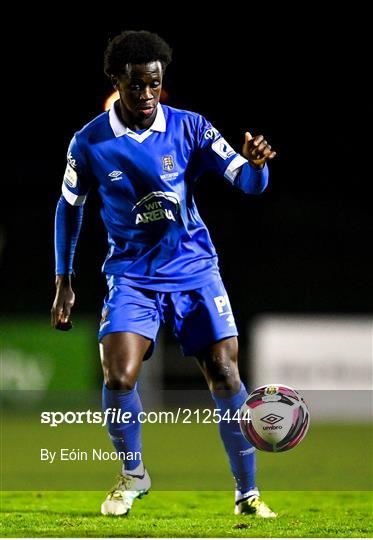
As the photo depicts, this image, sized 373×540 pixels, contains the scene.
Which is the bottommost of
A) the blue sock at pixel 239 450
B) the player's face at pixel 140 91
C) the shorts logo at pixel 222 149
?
the blue sock at pixel 239 450

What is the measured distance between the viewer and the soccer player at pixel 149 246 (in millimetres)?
4812

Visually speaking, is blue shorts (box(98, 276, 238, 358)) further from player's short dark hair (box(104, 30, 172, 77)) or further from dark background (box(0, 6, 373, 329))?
dark background (box(0, 6, 373, 329))

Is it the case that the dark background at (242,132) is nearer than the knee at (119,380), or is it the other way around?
the knee at (119,380)

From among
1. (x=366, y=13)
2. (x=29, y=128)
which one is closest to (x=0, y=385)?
(x=29, y=128)

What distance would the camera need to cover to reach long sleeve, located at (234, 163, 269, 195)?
4699 mm

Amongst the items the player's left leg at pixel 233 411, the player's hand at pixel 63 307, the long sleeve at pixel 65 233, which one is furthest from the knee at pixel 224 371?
the long sleeve at pixel 65 233

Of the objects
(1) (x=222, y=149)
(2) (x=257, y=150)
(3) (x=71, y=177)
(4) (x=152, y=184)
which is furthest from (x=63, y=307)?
(2) (x=257, y=150)

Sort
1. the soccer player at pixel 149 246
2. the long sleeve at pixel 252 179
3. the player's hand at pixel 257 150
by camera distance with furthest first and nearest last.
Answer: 1. the soccer player at pixel 149 246
2. the long sleeve at pixel 252 179
3. the player's hand at pixel 257 150

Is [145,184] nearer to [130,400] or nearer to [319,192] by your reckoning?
[130,400]

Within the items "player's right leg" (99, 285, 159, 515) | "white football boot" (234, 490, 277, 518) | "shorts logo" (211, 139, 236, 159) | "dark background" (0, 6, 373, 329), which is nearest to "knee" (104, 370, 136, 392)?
"player's right leg" (99, 285, 159, 515)

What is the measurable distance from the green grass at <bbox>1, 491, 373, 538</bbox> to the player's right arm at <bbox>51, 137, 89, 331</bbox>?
0.96 meters

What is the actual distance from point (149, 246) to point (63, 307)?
0.52 m

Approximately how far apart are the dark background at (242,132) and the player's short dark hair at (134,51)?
10795 millimetres

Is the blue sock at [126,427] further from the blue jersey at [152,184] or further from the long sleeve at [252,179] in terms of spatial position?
the long sleeve at [252,179]
